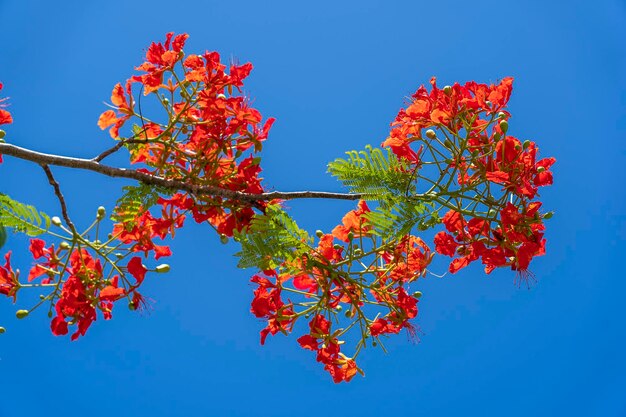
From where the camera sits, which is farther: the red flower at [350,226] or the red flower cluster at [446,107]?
the red flower at [350,226]

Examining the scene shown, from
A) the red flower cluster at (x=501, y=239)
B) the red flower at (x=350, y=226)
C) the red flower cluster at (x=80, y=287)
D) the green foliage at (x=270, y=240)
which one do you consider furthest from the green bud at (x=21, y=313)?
the red flower cluster at (x=501, y=239)

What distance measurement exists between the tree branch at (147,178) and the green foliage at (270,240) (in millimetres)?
88

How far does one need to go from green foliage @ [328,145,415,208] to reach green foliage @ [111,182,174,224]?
27.1 inches

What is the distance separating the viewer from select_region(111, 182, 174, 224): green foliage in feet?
8.45

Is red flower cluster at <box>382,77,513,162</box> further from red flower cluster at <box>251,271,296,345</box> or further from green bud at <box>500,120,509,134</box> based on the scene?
red flower cluster at <box>251,271,296,345</box>

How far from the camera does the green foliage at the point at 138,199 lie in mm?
2576

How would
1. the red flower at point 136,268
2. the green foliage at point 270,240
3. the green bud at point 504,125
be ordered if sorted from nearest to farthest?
the green bud at point 504,125 → the green foliage at point 270,240 → the red flower at point 136,268

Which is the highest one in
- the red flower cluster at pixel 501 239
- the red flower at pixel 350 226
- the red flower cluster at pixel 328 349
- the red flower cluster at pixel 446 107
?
the red flower cluster at pixel 446 107

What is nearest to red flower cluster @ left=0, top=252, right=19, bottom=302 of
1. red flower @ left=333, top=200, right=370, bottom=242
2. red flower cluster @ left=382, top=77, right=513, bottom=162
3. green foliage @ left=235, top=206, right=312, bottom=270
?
green foliage @ left=235, top=206, right=312, bottom=270

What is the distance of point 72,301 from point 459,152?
62.0 inches

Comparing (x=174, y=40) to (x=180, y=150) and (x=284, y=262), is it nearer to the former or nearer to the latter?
(x=180, y=150)

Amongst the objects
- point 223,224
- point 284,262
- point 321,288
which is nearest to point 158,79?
point 223,224

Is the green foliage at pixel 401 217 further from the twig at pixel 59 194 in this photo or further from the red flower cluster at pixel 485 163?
the twig at pixel 59 194

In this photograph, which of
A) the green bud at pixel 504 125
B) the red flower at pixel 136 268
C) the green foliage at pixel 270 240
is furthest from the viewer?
the red flower at pixel 136 268
